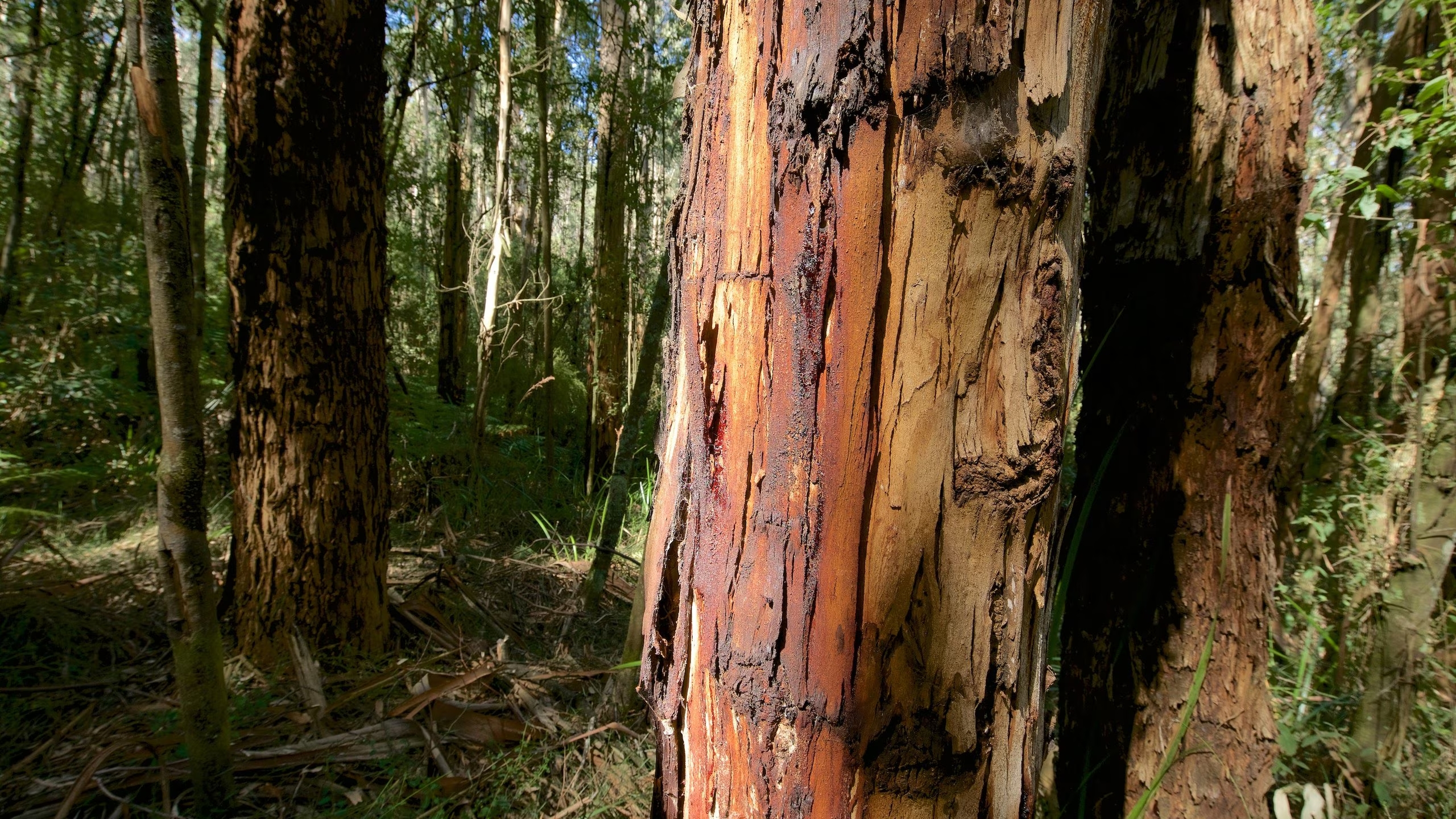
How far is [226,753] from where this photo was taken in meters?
1.82

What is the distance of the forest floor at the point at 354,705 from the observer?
6.33ft

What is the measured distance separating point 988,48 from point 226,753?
2.42m

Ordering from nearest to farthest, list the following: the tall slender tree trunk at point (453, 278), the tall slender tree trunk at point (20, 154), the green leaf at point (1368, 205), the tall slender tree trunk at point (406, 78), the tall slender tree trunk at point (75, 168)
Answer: the green leaf at point (1368, 205) → the tall slender tree trunk at point (20, 154) → the tall slender tree trunk at point (406, 78) → the tall slender tree trunk at point (75, 168) → the tall slender tree trunk at point (453, 278)

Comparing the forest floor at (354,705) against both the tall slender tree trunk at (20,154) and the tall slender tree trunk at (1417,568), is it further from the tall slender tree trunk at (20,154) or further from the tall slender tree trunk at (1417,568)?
the tall slender tree trunk at (20,154)

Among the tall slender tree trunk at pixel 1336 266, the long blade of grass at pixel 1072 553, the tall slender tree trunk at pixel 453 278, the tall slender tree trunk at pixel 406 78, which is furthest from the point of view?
the tall slender tree trunk at pixel 453 278

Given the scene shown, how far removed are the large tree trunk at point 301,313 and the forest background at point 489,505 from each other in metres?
0.20

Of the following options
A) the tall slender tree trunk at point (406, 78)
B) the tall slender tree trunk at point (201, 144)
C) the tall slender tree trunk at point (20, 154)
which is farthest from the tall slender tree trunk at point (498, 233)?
the tall slender tree trunk at point (20, 154)

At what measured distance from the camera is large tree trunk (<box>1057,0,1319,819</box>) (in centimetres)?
154

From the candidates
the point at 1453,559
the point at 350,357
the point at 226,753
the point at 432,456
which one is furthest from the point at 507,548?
the point at 1453,559

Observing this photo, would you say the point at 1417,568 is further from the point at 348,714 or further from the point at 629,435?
the point at 348,714

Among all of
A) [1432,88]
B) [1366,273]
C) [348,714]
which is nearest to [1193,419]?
[1432,88]

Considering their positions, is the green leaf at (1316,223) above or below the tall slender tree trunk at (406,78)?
below

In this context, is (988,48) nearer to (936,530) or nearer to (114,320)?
(936,530)

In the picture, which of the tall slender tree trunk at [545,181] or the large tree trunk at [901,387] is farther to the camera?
the tall slender tree trunk at [545,181]
